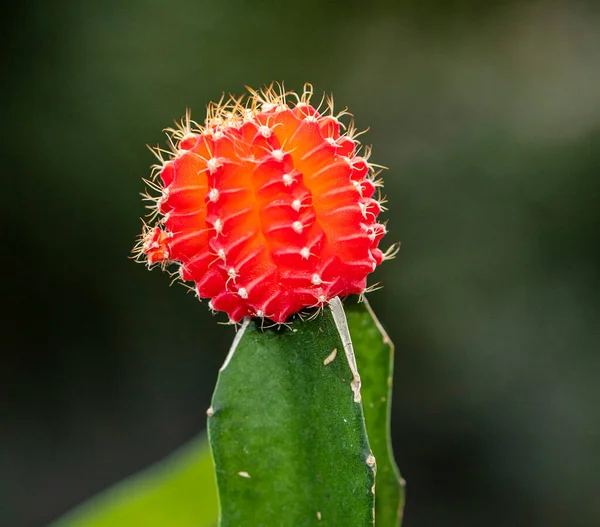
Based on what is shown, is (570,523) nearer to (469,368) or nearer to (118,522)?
(469,368)

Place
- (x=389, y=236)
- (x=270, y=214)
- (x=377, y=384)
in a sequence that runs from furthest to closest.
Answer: (x=389, y=236)
(x=377, y=384)
(x=270, y=214)

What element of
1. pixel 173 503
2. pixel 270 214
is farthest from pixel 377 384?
pixel 173 503

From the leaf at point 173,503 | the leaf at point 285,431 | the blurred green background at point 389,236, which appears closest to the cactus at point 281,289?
the leaf at point 285,431

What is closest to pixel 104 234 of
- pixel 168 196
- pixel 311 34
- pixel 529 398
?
pixel 311 34

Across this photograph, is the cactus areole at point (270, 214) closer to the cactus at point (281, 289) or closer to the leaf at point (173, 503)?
the cactus at point (281, 289)

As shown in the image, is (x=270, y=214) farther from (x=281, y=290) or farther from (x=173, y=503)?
(x=173, y=503)

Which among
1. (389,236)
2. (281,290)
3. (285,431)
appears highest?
(389,236)
